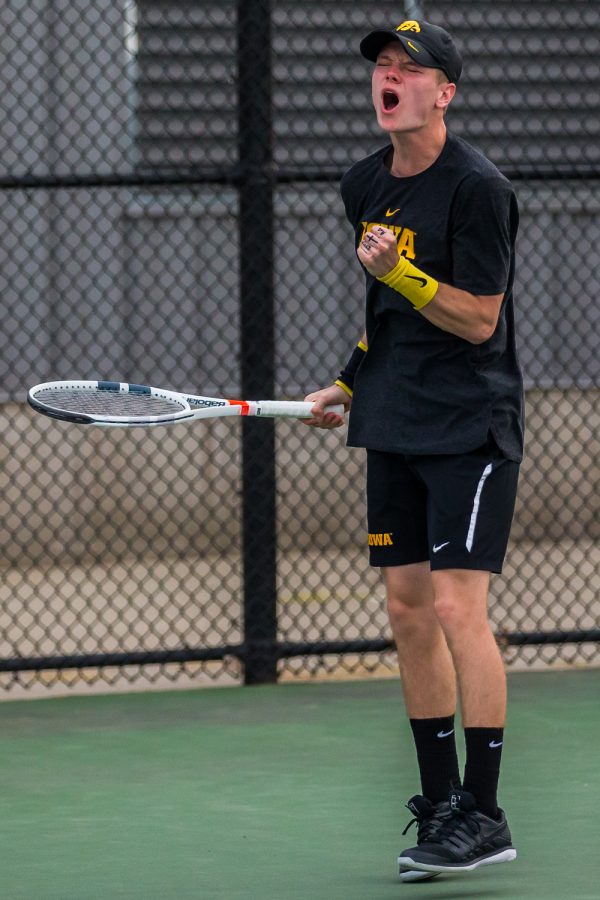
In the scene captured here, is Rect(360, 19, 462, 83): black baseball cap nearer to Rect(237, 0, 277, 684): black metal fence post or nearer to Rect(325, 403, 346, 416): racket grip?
Rect(325, 403, 346, 416): racket grip

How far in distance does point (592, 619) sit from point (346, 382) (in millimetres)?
4185

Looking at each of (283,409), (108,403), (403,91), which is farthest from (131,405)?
(403,91)

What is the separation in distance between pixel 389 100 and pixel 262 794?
1874 millimetres

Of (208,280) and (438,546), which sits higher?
(208,280)

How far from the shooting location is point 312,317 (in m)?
8.92

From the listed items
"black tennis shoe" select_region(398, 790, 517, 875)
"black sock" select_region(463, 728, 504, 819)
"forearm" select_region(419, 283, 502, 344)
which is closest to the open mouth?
"forearm" select_region(419, 283, 502, 344)

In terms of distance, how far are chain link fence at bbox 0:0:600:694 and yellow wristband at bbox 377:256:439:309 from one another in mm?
4708

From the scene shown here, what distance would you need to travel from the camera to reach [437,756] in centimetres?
382

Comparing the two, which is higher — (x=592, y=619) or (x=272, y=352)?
(x=272, y=352)

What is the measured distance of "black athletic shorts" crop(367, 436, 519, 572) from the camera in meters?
3.66

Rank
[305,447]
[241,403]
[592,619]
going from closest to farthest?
[241,403] → [592,619] → [305,447]

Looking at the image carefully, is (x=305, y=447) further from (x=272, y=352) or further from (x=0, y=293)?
(x=272, y=352)

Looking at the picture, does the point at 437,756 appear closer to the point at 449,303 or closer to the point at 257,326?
the point at 449,303

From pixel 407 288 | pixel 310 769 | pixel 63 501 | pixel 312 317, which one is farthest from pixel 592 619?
pixel 407 288
